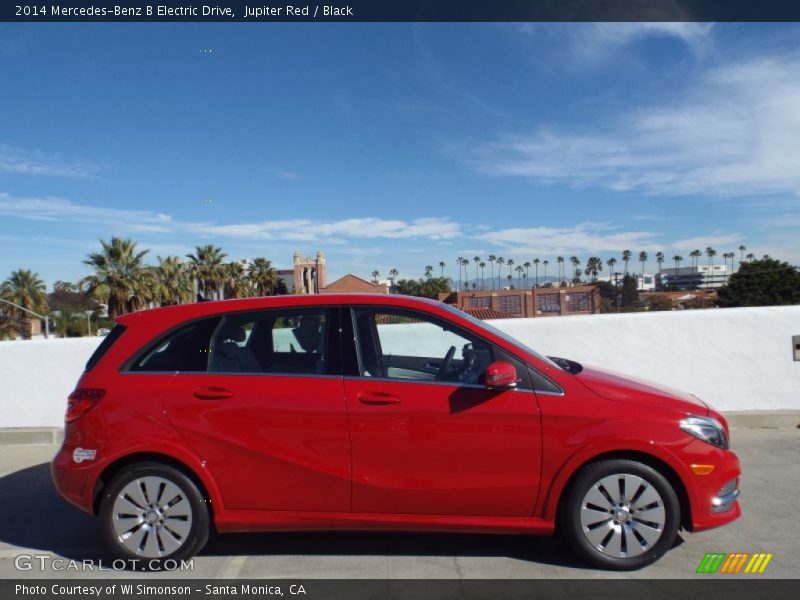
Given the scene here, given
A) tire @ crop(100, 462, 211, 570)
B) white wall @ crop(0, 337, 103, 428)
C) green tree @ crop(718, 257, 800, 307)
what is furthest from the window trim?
green tree @ crop(718, 257, 800, 307)

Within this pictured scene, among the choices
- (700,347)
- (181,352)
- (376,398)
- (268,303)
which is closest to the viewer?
(376,398)

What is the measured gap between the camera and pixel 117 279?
35.9 meters

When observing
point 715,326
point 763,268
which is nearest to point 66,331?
point 763,268

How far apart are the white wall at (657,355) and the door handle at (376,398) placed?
13.4ft

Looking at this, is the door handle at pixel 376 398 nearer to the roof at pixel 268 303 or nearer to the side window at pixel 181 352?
the roof at pixel 268 303

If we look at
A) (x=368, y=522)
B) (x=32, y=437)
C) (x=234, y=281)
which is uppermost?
(x=234, y=281)

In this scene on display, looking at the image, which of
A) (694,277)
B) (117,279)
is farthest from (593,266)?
(117,279)

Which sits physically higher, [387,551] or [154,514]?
[154,514]

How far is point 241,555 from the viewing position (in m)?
4.21

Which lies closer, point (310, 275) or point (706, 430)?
point (706, 430)

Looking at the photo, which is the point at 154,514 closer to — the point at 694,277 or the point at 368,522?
the point at 368,522

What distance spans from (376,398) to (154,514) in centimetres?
163

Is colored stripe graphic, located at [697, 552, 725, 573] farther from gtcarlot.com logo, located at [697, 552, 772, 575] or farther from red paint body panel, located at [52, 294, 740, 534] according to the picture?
red paint body panel, located at [52, 294, 740, 534]

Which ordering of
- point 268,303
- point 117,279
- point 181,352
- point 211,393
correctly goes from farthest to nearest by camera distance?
1. point 117,279
2. point 268,303
3. point 181,352
4. point 211,393
